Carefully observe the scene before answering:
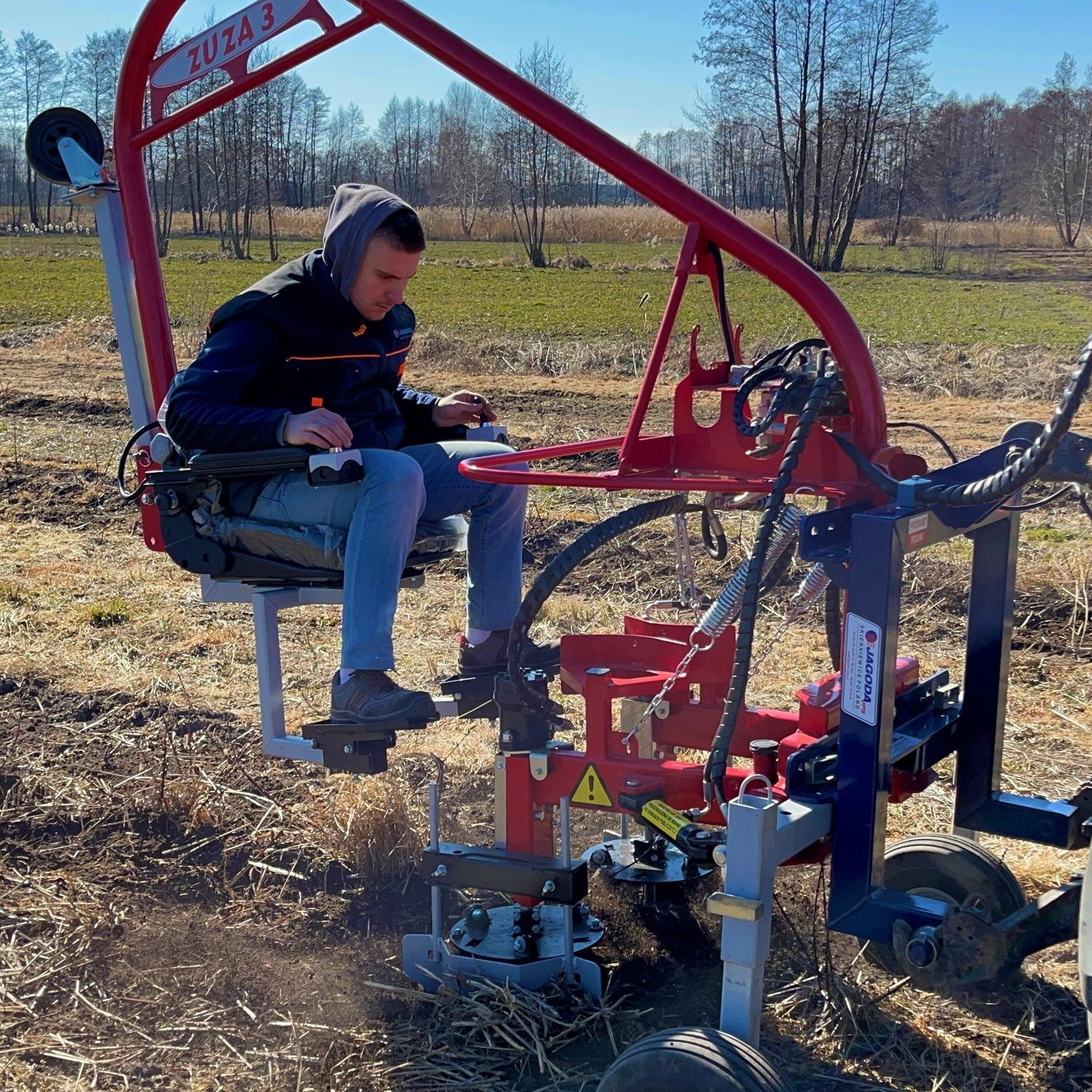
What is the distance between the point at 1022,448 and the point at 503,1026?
1.62 meters

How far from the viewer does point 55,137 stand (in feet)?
11.1

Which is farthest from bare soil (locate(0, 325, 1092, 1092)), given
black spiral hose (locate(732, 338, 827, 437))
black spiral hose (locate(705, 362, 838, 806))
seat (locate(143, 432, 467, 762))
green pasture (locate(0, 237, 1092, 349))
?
green pasture (locate(0, 237, 1092, 349))

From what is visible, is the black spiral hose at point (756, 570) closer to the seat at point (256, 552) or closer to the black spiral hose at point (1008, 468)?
the black spiral hose at point (1008, 468)

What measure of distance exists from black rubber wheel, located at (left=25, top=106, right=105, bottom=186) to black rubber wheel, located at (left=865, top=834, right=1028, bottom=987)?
277 cm

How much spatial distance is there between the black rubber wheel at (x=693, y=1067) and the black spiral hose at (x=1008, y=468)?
0.98 m

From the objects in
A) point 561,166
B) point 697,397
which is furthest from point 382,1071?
point 561,166

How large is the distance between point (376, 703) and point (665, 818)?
2.36 feet

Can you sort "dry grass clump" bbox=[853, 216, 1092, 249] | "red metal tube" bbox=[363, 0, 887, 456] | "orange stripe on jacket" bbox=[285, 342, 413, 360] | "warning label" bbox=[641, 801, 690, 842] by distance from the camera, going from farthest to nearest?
"dry grass clump" bbox=[853, 216, 1092, 249] < "orange stripe on jacket" bbox=[285, 342, 413, 360] < "warning label" bbox=[641, 801, 690, 842] < "red metal tube" bbox=[363, 0, 887, 456]

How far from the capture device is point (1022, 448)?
2.35 m

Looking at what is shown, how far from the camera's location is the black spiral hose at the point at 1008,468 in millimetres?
1875

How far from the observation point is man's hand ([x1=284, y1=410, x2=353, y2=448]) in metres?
2.84

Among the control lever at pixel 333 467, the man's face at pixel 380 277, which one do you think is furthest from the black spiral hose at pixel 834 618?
the man's face at pixel 380 277

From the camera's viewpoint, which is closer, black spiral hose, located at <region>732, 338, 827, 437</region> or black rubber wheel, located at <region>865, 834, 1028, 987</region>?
black spiral hose, located at <region>732, 338, 827, 437</region>

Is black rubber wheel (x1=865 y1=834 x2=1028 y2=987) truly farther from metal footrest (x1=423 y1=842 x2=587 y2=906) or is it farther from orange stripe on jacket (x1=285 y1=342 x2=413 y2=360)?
orange stripe on jacket (x1=285 y1=342 x2=413 y2=360)
